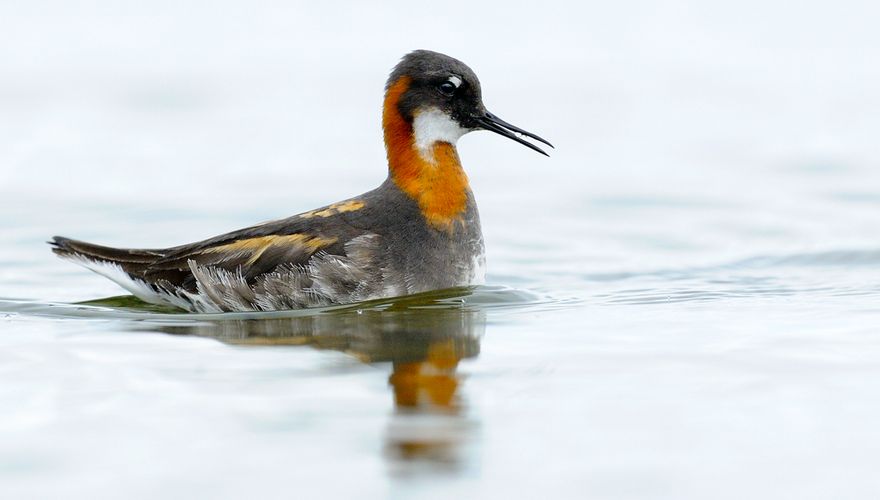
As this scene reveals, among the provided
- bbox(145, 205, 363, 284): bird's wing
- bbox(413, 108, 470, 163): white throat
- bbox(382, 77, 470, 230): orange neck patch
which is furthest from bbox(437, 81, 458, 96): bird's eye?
bbox(145, 205, 363, 284): bird's wing

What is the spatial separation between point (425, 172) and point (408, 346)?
225 centimetres

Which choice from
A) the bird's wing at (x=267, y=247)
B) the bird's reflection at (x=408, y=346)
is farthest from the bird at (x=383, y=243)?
the bird's reflection at (x=408, y=346)

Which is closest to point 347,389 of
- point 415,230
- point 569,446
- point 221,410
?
point 221,410

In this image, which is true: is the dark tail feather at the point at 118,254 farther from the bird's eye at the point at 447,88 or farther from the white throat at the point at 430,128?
the bird's eye at the point at 447,88

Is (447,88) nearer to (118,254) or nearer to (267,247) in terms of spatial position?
(267,247)

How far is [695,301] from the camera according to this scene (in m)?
10.0

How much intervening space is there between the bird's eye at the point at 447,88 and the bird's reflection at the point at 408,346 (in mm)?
1623

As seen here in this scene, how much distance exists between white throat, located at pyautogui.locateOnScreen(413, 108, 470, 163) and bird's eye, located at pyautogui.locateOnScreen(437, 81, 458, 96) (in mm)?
146

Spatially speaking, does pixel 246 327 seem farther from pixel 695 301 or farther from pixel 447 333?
pixel 695 301

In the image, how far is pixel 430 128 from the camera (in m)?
10.5

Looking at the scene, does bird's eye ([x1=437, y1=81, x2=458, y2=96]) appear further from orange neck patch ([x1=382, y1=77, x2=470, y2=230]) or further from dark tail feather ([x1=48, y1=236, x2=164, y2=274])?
dark tail feather ([x1=48, y1=236, x2=164, y2=274])

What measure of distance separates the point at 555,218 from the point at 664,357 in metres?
6.07

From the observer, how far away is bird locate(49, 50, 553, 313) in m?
10.1

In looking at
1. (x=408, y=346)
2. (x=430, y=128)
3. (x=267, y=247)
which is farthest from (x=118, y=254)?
(x=408, y=346)
